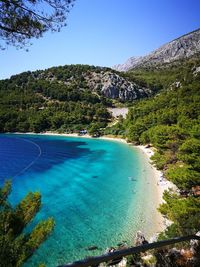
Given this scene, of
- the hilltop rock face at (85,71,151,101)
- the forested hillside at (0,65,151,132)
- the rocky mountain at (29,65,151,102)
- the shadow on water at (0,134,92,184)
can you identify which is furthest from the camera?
the rocky mountain at (29,65,151,102)

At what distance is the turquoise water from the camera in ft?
85.8

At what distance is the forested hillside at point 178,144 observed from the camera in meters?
22.3

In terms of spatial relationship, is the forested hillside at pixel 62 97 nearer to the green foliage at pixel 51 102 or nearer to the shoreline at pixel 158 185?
the green foliage at pixel 51 102

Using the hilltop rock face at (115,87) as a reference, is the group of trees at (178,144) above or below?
below

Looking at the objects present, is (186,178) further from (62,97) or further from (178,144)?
(62,97)

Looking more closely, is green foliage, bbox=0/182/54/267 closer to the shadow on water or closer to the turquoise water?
the turquoise water

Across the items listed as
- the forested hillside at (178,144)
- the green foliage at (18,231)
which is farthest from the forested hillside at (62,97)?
the green foliage at (18,231)

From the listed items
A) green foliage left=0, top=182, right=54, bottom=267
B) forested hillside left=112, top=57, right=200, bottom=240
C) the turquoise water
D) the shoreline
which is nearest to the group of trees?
forested hillside left=112, top=57, right=200, bottom=240

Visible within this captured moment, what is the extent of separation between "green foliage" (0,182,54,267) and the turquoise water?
8.91m

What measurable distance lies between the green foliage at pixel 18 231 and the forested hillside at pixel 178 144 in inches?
265

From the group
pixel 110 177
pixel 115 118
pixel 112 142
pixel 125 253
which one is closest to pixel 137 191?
pixel 110 177

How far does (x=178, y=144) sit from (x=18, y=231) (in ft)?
125

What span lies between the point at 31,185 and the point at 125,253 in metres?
47.0

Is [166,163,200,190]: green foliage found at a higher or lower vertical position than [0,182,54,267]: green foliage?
lower
